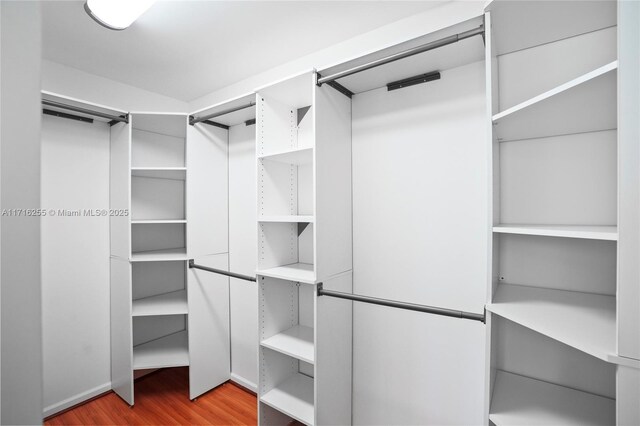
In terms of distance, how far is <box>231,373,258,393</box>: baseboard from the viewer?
2543 mm

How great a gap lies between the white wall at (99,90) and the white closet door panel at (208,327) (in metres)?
1.56

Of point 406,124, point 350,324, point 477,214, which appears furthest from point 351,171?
point 350,324

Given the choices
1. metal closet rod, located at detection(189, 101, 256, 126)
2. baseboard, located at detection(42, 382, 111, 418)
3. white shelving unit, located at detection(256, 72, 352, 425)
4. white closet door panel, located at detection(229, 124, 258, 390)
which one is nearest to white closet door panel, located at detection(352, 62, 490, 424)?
white shelving unit, located at detection(256, 72, 352, 425)

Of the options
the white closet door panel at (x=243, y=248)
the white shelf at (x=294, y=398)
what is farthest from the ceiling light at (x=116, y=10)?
the white shelf at (x=294, y=398)

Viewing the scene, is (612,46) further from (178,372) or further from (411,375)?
(178,372)

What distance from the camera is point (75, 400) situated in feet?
7.76

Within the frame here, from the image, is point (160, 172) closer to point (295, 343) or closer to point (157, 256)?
point (157, 256)

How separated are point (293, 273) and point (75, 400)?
2196mm

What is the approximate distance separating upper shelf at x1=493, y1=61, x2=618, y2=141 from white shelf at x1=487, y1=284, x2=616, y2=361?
2.27 ft

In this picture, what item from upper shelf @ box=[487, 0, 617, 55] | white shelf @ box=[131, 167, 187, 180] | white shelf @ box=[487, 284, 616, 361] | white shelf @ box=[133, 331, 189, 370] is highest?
upper shelf @ box=[487, 0, 617, 55]

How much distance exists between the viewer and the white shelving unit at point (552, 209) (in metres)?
1.02

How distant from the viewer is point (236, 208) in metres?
2.66

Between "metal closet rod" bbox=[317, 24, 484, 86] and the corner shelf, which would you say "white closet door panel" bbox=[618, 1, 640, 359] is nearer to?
"metal closet rod" bbox=[317, 24, 484, 86]

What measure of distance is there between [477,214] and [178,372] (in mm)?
2988
